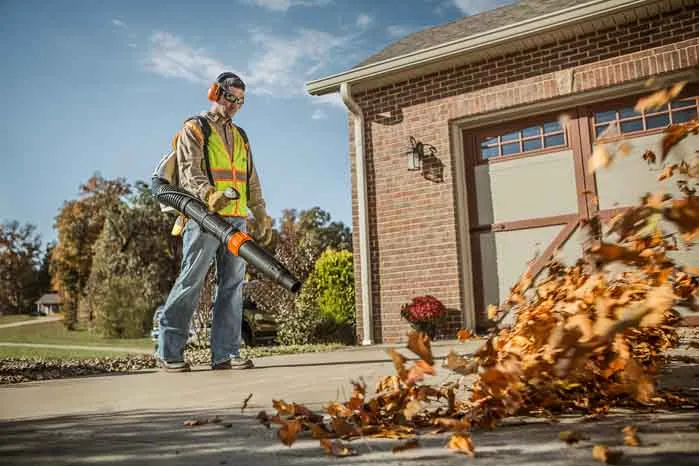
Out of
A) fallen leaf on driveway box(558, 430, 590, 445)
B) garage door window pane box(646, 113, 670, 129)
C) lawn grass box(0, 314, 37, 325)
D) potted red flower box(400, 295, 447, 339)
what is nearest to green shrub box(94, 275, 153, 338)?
potted red flower box(400, 295, 447, 339)

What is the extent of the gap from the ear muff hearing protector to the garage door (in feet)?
12.5

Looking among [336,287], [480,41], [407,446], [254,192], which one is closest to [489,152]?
[480,41]

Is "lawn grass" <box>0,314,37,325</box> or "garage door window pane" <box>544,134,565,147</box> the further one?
"lawn grass" <box>0,314,37,325</box>

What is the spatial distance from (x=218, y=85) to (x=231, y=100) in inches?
6.0

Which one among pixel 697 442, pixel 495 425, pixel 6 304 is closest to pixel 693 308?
pixel 697 442

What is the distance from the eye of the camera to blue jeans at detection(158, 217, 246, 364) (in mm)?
4043

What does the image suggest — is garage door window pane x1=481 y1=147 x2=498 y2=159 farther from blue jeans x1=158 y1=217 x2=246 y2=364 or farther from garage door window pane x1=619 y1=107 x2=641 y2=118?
blue jeans x1=158 y1=217 x2=246 y2=364

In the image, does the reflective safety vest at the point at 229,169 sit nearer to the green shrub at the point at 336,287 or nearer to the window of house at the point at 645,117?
the window of house at the point at 645,117

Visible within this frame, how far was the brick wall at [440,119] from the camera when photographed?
237 inches

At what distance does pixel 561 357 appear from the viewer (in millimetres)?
1149

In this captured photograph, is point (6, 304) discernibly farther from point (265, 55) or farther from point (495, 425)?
point (495, 425)

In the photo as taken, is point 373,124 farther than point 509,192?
Yes

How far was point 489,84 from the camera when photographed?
6793mm

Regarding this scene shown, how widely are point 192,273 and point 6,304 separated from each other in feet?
209
